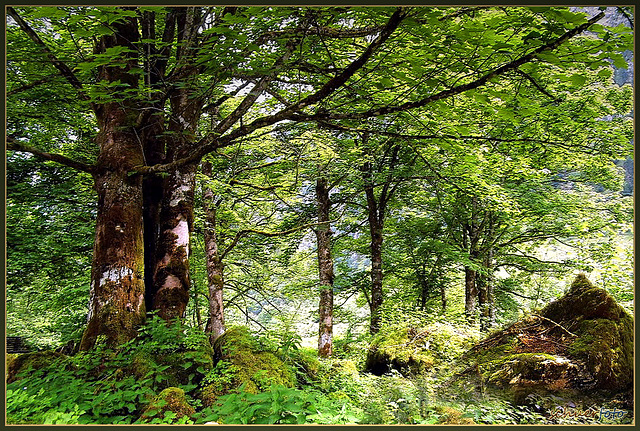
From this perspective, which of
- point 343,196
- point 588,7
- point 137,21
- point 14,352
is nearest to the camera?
point 588,7

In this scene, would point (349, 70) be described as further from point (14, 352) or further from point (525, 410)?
point (14, 352)

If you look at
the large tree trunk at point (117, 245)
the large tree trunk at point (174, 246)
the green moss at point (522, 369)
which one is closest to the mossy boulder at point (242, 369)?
the large tree trunk at point (174, 246)

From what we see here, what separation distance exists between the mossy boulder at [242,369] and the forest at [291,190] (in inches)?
0.9

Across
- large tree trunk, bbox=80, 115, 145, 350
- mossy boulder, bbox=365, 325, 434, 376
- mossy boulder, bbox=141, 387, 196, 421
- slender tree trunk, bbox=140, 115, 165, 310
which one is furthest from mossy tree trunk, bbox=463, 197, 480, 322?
mossy boulder, bbox=141, 387, 196, 421

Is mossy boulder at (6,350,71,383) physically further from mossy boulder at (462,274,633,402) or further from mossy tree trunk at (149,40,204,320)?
mossy boulder at (462,274,633,402)

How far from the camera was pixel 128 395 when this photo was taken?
234 cm

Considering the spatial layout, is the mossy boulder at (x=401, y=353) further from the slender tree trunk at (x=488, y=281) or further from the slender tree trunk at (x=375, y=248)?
the slender tree trunk at (x=488, y=281)

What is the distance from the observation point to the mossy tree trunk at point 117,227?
303cm

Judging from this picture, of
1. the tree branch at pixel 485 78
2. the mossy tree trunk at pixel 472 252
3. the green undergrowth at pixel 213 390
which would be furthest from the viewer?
the mossy tree trunk at pixel 472 252

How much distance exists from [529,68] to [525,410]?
247 cm

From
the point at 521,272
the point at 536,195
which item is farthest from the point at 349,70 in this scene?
the point at 521,272

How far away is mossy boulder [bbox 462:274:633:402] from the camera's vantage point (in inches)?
113

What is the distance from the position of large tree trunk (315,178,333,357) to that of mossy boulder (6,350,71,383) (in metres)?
4.19

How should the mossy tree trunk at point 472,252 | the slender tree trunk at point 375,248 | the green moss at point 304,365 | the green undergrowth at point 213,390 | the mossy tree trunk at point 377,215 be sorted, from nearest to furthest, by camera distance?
the green undergrowth at point 213,390, the green moss at point 304,365, the mossy tree trunk at point 377,215, the slender tree trunk at point 375,248, the mossy tree trunk at point 472,252
